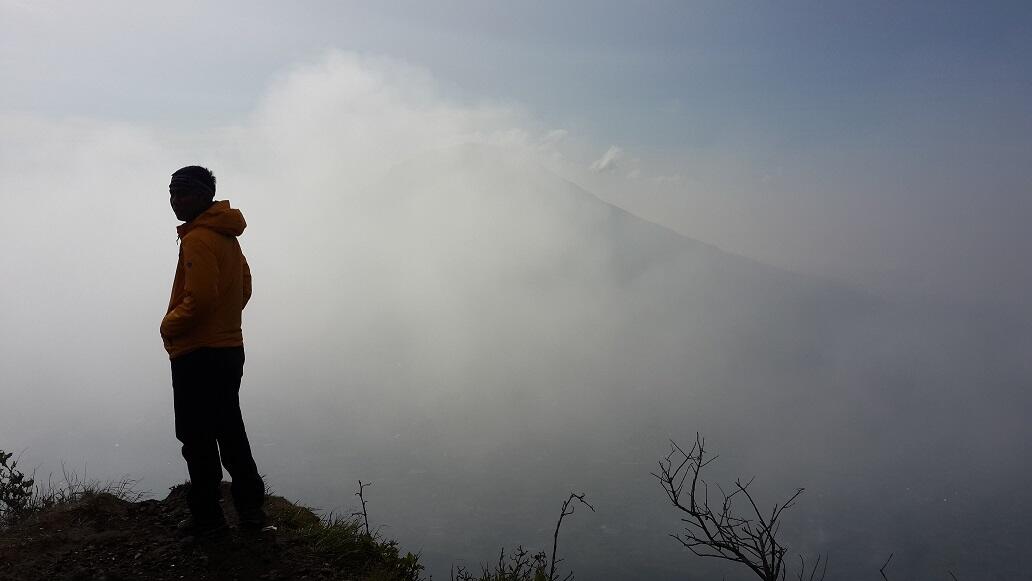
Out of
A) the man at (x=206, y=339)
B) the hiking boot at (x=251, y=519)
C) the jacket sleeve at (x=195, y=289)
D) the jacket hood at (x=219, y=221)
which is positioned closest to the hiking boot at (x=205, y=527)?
the man at (x=206, y=339)

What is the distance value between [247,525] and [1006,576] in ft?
537

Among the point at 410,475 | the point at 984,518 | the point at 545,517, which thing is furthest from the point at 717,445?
the point at 410,475

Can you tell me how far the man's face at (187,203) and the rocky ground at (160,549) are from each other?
2414mm

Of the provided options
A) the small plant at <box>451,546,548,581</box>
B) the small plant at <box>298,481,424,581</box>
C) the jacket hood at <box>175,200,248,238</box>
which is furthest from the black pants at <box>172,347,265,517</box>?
the small plant at <box>451,546,548,581</box>

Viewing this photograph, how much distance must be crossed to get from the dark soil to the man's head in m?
2.43

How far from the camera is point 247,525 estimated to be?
4320 millimetres

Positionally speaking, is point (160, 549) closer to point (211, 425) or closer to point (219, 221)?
point (211, 425)

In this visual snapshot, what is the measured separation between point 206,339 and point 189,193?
106cm

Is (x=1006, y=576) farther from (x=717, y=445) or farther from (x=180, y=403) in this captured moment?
(x=180, y=403)

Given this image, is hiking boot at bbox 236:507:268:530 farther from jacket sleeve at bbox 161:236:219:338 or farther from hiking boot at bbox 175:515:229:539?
jacket sleeve at bbox 161:236:219:338

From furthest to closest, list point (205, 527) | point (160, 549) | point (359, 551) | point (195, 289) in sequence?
point (359, 551) < point (205, 527) < point (160, 549) < point (195, 289)

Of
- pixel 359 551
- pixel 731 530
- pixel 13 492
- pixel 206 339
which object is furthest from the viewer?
pixel 13 492

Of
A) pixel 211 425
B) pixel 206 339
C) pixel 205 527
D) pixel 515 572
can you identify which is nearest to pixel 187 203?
pixel 206 339

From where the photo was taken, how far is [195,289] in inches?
147
